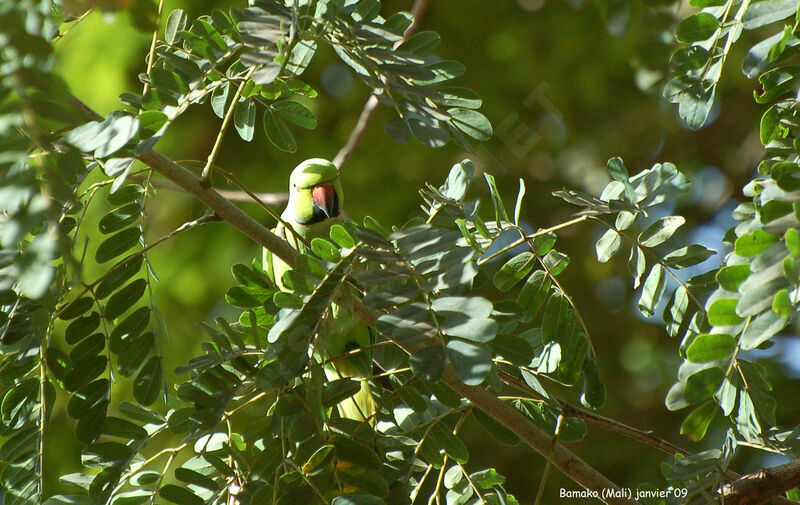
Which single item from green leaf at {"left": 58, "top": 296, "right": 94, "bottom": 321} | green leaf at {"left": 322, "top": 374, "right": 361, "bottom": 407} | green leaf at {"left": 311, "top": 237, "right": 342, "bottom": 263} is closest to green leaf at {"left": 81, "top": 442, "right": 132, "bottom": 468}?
green leaf at {"left": 58, "top": 296, "right": 94, "bottom": 321}

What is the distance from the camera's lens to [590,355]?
3.82ft

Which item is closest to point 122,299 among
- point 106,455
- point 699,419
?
point 106,455

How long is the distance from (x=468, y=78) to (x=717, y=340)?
2582 mm

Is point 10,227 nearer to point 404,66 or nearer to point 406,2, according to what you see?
point 404,66

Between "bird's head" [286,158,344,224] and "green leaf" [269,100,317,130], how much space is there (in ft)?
2.03

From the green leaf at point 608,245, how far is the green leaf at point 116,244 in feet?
2.36

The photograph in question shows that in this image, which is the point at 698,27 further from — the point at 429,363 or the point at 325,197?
the point at 325,197

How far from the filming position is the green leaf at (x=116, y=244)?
117 cm

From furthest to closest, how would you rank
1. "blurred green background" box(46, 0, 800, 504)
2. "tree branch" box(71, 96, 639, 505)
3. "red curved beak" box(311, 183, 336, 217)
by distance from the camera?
"blurred green background" box(46, 0, 800, 504) < "red curved beak" box(311, 183, 336, 217) < "tree branch" box(71, 96, 639, 505)

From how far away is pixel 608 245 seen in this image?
3.71 feet

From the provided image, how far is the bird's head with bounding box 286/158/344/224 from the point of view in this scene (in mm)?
1869

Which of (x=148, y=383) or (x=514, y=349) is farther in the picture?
(x=148, y=383)

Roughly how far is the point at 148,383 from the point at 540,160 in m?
Answer: 2.57

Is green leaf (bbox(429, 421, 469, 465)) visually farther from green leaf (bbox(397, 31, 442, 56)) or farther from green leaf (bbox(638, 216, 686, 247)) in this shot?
green leaf (bbox(397, 31, 442, 56))
